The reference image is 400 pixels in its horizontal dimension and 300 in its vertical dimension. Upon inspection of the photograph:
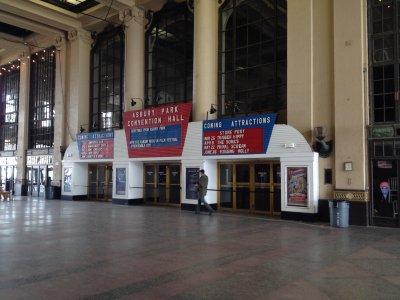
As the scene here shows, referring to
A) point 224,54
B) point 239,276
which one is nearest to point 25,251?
point 239,276

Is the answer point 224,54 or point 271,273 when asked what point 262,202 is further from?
point 271,273

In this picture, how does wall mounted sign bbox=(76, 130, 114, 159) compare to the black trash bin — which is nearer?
wall mounted sign bbox=(76, 130, 114, 159)

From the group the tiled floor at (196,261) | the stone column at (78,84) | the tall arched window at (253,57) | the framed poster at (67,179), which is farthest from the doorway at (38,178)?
the tall arched window at (253,57)

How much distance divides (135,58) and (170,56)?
1.91 meters

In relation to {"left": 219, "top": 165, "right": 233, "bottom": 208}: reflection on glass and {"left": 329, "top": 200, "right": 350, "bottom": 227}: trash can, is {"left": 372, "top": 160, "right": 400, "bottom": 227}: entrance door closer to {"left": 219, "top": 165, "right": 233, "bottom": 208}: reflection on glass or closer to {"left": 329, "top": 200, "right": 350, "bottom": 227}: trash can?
{"left": 329, "top": 200, "right": 350, "bottom": 227}: trash can

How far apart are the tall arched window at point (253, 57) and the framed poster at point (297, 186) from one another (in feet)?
8.05

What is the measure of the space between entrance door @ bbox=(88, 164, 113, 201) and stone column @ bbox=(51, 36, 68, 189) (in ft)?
7.98

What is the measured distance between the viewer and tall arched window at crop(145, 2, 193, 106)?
64.3 ft

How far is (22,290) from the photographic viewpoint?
225 inches

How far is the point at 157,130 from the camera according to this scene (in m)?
18.9

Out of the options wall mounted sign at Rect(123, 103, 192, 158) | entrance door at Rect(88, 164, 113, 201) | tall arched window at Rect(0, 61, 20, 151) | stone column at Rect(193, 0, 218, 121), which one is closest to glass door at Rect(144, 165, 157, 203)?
wall mounted sign at Rect(123, 103, 192, 158)

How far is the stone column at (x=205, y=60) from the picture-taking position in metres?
17.6

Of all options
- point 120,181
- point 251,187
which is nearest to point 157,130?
point 120,181

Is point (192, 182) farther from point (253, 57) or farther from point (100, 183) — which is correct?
point (100, 183)
